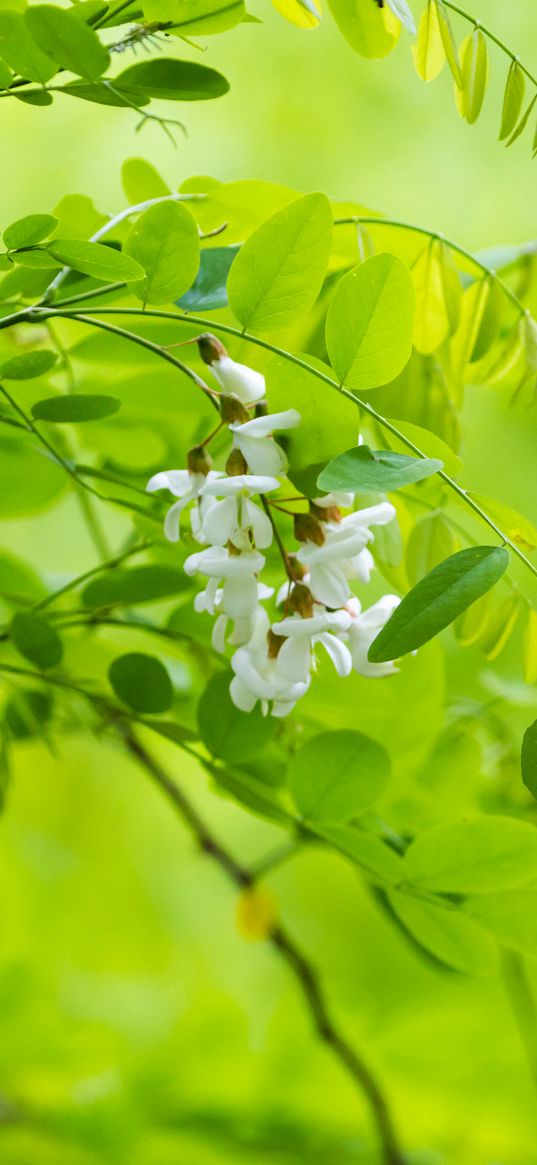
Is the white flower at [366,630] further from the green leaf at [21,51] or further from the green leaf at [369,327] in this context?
the green leaf at [21,51]

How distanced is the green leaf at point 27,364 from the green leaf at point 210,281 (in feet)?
0.16

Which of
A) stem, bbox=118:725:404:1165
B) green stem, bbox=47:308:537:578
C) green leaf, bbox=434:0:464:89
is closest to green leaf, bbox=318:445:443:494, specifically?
green stem, bbox=47:308:537:578

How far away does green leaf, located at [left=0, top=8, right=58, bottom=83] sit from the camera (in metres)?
0.29

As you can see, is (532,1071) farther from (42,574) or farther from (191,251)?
(191,251)

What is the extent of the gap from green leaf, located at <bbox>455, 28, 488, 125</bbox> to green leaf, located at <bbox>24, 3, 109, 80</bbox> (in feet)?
0.34

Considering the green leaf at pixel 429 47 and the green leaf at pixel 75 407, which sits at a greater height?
the green leaf at pixel 429 47

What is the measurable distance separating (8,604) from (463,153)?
4.84ft

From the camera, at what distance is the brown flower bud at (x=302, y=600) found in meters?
0.31

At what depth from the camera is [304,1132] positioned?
24.6 inches

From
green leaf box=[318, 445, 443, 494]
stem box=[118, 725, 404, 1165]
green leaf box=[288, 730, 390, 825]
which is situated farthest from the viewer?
stem box=[118, 725, 404, 1165]

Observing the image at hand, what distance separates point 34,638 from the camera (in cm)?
40

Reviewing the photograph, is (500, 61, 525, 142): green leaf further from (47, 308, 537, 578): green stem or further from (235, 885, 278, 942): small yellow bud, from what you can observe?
(235, 885, 278, 942): small yellow bud

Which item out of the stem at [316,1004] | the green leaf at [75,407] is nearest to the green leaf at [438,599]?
the green leaf at [75,407]

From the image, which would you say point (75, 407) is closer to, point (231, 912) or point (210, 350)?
point (210, 350)
